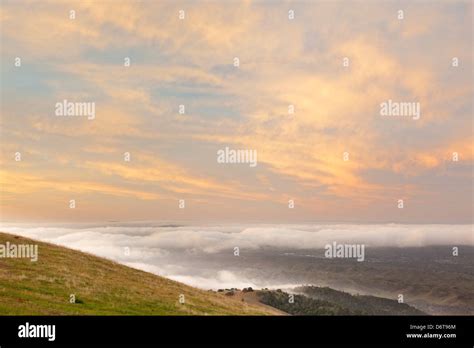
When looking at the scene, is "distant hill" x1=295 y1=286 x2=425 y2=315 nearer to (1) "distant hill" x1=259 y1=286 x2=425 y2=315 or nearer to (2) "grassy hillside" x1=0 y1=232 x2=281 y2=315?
(1) "distant hill" x1=259 y1=286 x2=425 y2=315

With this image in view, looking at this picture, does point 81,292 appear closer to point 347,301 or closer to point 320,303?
point 320,303

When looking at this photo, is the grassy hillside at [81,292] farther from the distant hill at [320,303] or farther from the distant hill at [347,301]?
the distant hill at [347,301]

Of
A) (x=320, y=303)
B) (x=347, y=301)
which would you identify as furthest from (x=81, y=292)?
(x=347, y=301)

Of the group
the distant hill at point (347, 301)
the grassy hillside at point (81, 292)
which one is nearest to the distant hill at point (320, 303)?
the distant hill at point (347, 301)
